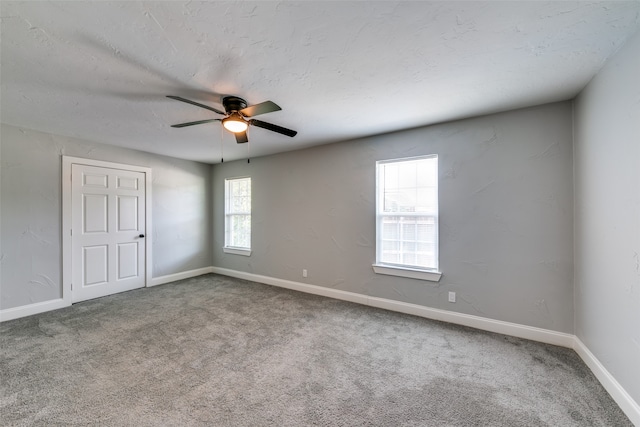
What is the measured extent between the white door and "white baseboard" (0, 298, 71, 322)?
17cm

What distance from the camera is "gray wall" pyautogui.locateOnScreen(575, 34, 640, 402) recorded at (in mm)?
1637

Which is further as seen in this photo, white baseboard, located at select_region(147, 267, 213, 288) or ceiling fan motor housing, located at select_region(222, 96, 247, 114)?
white baseboard, located at select_region(147, 267, 213, 288)

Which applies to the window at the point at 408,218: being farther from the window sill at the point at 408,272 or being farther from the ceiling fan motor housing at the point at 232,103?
the ceiling fan motor housing at the point at 232,103

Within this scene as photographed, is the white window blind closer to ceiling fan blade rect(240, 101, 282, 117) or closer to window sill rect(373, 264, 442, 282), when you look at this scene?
window sill rect(373, 264, 442, 282)

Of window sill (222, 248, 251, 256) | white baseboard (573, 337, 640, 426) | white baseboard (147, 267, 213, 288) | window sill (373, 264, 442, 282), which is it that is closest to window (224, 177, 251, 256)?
window sill (222, 248, 251, 256)

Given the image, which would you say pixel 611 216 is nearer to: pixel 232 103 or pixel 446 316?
pixel 446 316

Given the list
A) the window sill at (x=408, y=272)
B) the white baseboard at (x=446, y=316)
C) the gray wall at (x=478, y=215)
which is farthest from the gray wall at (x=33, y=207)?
the window sill at (x=408, y=272)

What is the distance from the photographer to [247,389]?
1896 millimetres

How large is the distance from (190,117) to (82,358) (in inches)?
98.8

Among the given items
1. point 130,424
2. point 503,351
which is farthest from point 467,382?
point 130,424

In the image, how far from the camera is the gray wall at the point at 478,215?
2.54 meters

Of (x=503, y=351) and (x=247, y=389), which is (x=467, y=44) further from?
(x=247, y=389)

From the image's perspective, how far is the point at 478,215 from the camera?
9.52 ft

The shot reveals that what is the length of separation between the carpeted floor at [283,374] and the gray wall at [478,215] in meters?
0.45
